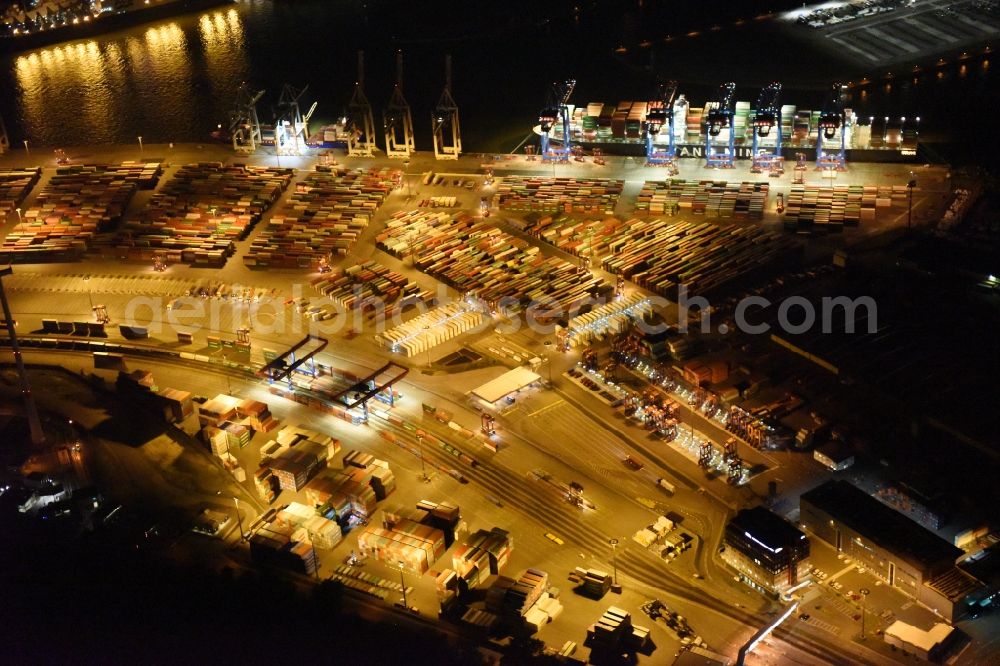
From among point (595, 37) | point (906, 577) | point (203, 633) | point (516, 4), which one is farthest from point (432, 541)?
point (516, 4)

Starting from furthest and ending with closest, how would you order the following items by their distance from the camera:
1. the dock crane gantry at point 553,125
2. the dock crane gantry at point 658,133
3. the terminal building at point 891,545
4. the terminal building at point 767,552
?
the dock crane gantry at point 553,125, the dock crane gantry at point 658,133, the terminal building at point 767,552, the terminal building at point 891,545

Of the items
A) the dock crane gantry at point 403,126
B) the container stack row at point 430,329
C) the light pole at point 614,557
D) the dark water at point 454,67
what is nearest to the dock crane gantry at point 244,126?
the dark water at point 454,67

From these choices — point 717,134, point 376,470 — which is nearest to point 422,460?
point 376,470

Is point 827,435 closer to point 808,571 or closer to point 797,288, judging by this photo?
point 808,571

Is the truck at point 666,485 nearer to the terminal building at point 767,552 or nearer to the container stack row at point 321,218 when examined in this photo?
the terminal building at point 767,552

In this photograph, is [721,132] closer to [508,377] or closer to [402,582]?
[508,377]

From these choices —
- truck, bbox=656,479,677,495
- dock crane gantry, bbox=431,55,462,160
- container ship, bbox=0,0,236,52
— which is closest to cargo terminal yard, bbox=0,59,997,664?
truck, bbox=656,479,677,495

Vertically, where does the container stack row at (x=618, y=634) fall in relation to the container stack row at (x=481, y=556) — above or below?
below
